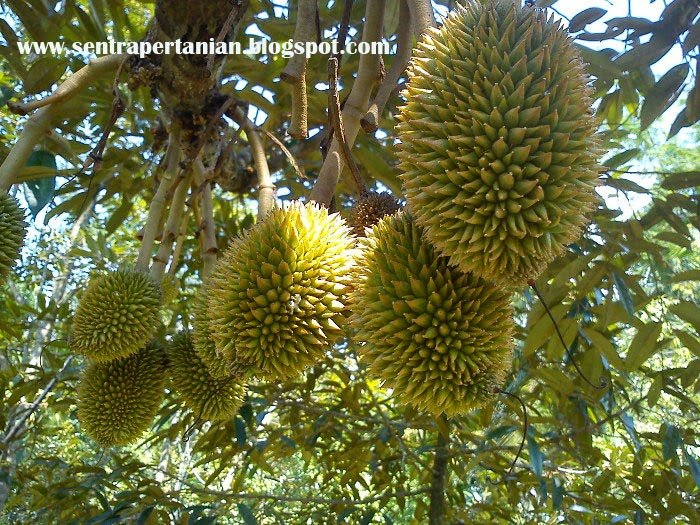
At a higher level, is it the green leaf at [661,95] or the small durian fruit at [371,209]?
the green leaf at [661,95]

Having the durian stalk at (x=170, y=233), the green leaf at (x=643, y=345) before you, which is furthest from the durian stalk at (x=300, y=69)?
the green leaf at (x=643, y=345)

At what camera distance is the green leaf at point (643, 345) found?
64.9 inches

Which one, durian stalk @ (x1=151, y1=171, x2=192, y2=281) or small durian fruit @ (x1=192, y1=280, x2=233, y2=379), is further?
durian stalk @ (x1=151, y1=171, x2=192, y2=281)

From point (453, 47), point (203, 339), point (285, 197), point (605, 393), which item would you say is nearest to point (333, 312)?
point (203, 339)

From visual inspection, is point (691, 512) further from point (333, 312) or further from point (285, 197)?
point (285, 197)

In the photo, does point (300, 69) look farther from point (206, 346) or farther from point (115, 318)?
point (115, 318)

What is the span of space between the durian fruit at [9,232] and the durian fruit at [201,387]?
48 cm

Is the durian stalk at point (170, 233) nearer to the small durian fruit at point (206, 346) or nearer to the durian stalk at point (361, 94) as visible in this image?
the small durian fruit at point (206, 346)

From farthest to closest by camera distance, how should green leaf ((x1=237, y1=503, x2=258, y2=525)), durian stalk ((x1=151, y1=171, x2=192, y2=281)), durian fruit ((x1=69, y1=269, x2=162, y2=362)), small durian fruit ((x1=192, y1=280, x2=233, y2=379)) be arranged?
green leaf ((x1=237, y1=503, x2=258, y2=525))
durian stalk ((x1=151, y1=171, x2=192, y2=281))
durian fruit ((x1=69, y1=269, x2=162, y2=362))
small durian fruit ((x1=192, y1=280, x2=233, y2=379))

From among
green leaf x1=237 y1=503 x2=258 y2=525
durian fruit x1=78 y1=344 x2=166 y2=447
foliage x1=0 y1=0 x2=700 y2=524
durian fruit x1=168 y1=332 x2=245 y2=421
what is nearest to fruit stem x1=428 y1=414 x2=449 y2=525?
foliage x1=0 y1=0 x2=700 y2=524

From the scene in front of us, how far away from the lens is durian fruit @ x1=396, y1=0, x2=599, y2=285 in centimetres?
90

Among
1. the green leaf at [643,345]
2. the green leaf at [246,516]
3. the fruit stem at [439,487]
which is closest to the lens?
→ the green leaf at [643,345]

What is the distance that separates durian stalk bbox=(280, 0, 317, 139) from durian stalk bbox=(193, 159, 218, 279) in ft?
2.09

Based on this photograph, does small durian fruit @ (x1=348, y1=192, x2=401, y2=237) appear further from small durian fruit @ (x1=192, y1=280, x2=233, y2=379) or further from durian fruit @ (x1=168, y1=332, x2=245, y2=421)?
durian fruit @ (x1=168, y1=332, x2=245, y2=421)
